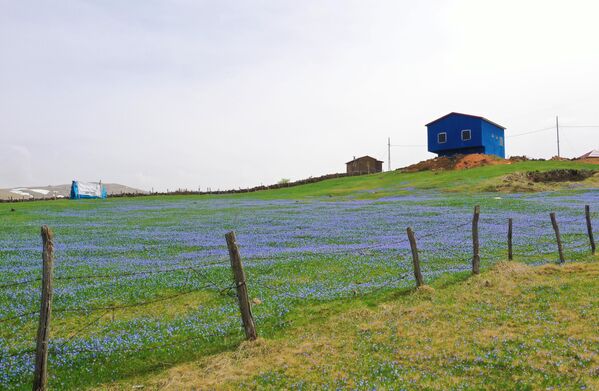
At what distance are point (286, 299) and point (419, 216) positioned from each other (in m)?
29.2

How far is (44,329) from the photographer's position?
10.4 meters

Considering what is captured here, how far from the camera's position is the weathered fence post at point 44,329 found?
10273 mm

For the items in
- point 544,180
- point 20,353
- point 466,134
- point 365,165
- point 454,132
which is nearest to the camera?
point 20,353

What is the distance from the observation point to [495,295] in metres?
16.0

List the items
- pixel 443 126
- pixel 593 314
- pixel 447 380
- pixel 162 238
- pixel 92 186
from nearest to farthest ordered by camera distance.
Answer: pixel 447 380
pixel 593 314
pixel 162 238
pixel 443 126
pixel 92 186

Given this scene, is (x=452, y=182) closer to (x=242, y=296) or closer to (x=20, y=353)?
(x=242, y=296)

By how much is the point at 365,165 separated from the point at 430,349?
118716 millimetres

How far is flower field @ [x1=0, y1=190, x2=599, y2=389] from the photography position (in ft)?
41.2

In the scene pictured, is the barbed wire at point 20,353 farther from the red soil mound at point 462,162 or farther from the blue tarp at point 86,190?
the blue tarp at point 86,190

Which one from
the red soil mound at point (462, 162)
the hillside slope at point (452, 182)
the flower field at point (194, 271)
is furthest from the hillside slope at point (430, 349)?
the red soil mound at point (462, 162)

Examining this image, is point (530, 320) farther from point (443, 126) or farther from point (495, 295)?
point (443, 126)

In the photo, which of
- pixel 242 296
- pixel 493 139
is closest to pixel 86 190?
pixel 493 139

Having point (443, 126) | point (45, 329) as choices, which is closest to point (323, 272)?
point (45, 329)

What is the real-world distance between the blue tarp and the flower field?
63.0m
